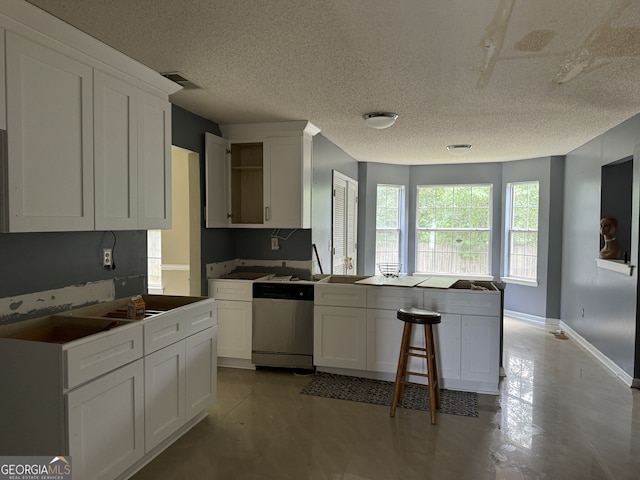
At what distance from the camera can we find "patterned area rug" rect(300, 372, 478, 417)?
3.42 metres

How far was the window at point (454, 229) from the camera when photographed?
7316mm

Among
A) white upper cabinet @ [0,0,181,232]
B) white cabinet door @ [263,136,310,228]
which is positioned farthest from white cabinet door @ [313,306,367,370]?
white upper cabinet @ [0,0,181,232]

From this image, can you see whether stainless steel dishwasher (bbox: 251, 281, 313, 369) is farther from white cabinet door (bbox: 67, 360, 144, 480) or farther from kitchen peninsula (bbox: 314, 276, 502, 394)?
white cabinet door (bbox: 67, 360, 144, 480)

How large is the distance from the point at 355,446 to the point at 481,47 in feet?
8.39

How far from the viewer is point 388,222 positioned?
298 inches

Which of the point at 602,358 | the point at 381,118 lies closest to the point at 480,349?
the point at 602,358

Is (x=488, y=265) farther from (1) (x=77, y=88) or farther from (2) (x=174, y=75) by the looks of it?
(1) (x=77, y=88)

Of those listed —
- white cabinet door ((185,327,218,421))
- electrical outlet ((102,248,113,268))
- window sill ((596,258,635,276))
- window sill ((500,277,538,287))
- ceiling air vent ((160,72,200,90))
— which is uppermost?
ceiling air vent ((160,72,200,90))

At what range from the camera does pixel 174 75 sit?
2.99 m

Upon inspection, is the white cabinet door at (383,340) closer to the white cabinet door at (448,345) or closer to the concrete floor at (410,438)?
the white cabinet door at (448,345)

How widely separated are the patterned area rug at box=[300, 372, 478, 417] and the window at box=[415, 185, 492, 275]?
159 inches

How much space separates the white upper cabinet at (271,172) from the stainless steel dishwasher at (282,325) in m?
0.67

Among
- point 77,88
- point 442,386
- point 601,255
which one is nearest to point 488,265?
point 601,255

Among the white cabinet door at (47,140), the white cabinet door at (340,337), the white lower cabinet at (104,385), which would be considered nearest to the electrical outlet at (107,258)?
the white lower cabinet at (104,385)
